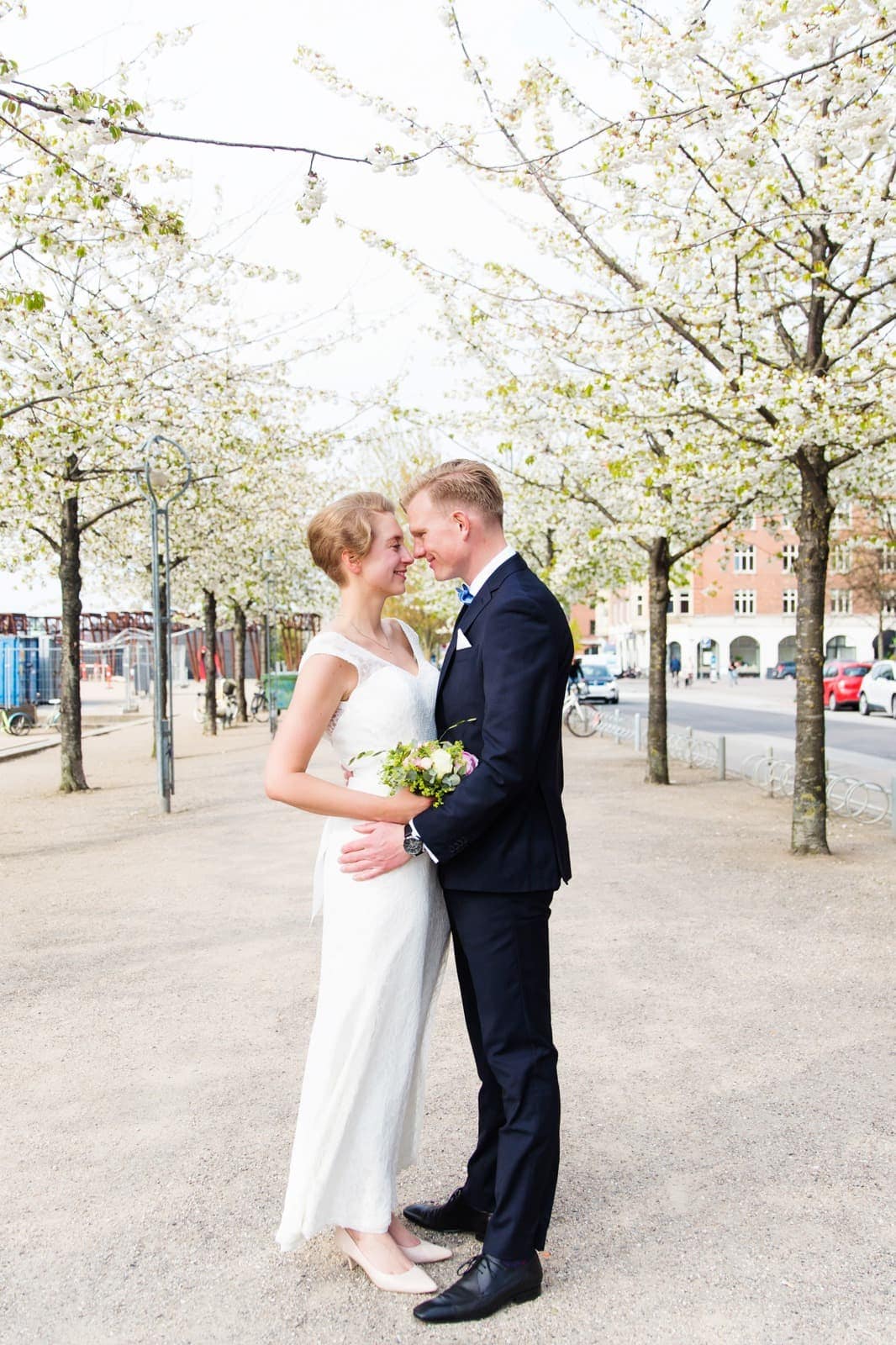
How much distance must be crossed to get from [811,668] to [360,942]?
26.1 ft

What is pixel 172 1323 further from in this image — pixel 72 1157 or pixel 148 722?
pixel 148 722

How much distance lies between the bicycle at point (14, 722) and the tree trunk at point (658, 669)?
18.2 m

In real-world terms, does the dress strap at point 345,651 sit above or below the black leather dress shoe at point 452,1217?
above

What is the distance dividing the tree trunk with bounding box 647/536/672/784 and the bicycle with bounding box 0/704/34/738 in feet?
59.6

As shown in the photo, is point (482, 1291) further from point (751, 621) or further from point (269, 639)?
point (751, 621)

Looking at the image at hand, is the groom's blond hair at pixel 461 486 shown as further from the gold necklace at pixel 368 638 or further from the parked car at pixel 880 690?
the parked car at pixel 880 690

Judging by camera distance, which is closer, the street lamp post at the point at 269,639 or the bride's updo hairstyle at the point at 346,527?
the bride's updo hairstyle at the point at 346,527

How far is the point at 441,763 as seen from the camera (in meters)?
3.07

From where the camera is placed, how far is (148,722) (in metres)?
35.6

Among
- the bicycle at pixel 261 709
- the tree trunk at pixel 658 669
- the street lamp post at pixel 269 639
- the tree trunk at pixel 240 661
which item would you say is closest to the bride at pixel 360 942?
the tree trunk at pixel 658 669

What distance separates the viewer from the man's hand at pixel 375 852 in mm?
3156

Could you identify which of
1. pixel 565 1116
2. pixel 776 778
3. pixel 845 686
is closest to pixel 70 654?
pixel 776 778

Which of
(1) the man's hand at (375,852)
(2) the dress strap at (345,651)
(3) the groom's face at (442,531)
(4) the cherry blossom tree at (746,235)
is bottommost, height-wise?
(1) the man's hand at (375,852)

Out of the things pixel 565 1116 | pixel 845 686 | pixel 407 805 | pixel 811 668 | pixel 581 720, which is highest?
pixel 811 668
